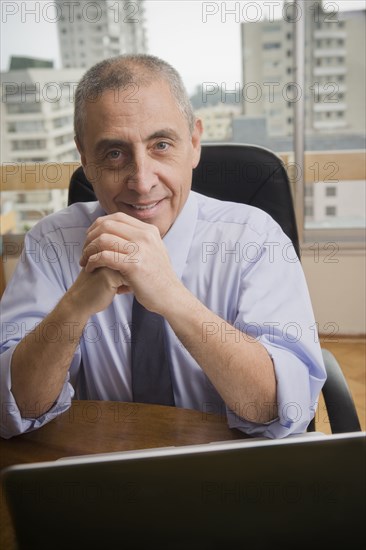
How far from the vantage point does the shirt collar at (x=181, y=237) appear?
143 centimetres

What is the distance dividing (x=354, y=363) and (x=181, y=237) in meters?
2.14

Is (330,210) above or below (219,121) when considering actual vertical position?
below

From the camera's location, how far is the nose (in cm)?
131

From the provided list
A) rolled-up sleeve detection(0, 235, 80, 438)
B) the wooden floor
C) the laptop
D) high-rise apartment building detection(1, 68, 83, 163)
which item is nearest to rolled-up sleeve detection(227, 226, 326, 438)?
rolled-up sleeve detection(0, 235, 80, 438)

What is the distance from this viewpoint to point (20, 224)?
395 centimetres

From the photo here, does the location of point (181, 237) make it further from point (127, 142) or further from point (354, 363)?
point (354, 363)

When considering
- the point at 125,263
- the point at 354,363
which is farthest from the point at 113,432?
the point at 354,363

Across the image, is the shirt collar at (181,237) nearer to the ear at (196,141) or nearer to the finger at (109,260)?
the ear at (196,141)

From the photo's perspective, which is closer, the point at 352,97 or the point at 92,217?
the point at 92,217

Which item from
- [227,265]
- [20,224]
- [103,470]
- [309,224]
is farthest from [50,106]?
[103,470]

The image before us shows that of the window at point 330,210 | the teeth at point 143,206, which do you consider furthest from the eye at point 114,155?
the window at point 330,210

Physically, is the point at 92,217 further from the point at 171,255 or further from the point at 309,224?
the point at 309,224

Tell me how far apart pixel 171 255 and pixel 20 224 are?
2.72 m

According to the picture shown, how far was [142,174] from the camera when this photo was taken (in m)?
1.31
